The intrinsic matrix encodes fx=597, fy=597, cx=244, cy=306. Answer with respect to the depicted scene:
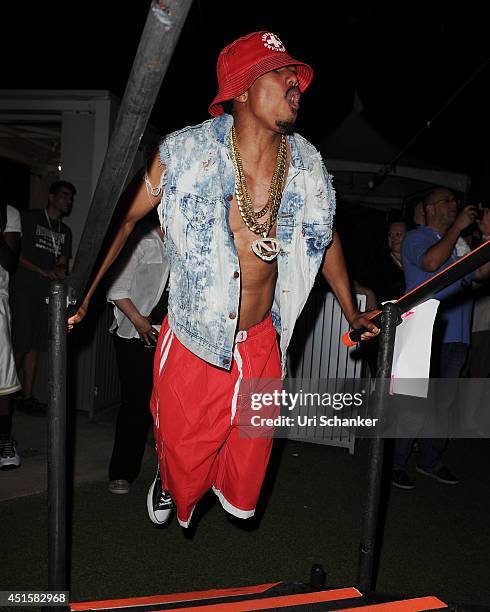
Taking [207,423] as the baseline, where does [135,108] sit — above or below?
above

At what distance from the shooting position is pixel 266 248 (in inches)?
93.1

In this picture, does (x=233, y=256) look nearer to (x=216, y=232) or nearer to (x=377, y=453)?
(x=216, y=232)

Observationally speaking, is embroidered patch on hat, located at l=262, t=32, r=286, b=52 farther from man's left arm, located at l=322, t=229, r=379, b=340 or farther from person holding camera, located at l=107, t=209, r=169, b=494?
person holding camera, located at l=107, t=209, r=169, b=494

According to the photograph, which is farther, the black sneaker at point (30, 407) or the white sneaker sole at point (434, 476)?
the black sneaker at point (30, 407)

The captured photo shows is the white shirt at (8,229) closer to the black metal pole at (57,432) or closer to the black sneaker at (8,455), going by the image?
the black sneaker at (8,455)

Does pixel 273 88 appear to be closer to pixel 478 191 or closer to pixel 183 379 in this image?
pixel 183 379

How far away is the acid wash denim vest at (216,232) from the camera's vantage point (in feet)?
7.45

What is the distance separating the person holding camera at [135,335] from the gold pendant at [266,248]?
1445 mm

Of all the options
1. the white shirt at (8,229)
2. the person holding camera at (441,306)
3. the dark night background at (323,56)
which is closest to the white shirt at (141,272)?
the white shirt at (8,229)

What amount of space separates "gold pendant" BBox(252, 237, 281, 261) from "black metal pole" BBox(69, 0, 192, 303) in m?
0.99

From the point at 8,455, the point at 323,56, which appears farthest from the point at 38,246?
the point at 323,56

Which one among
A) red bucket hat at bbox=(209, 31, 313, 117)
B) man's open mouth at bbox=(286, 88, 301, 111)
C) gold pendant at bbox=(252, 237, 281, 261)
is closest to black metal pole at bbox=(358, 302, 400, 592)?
gold pendant at bbox=(252, 237, 281, 261)

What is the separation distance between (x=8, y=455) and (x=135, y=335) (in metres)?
1.26

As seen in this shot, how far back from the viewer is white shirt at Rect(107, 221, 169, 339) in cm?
367
